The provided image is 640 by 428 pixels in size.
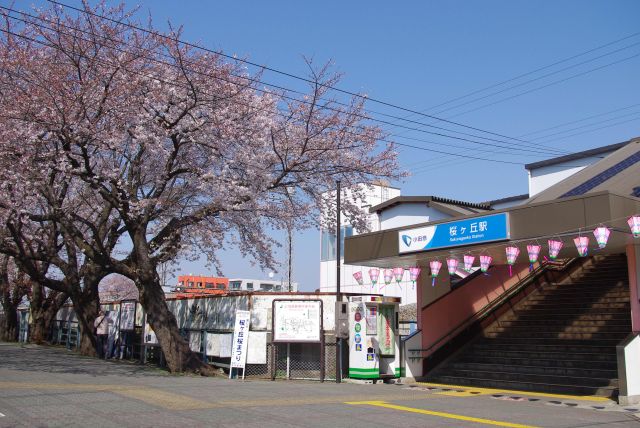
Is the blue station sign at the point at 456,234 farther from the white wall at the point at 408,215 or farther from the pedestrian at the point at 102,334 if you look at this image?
the pedestrian at the point at 102,334

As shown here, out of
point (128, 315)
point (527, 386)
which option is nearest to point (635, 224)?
point (527, 386)

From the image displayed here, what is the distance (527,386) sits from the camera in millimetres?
14742

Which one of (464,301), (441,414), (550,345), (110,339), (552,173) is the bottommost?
(441,414)

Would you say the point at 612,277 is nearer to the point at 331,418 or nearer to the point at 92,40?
the point at 331,418

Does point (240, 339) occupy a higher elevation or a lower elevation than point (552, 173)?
lower

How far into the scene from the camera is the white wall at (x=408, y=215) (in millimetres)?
30500

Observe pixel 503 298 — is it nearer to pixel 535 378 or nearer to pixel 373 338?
pixel 535 378

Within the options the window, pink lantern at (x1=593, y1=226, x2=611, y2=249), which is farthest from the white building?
pink lantern at (x1=593, y1=226, x2=611, y2=249)

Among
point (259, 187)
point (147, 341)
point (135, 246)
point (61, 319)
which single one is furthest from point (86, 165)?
point (61, 319)

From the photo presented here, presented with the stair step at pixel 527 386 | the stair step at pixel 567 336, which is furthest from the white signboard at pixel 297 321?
the stair step at pixel 567 336

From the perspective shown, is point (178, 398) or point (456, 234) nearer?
point (178, 398)

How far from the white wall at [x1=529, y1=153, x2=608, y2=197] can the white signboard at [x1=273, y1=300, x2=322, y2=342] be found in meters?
18.7

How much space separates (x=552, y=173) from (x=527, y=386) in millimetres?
19718

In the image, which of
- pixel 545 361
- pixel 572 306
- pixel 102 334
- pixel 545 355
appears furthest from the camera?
pixel 102 334
